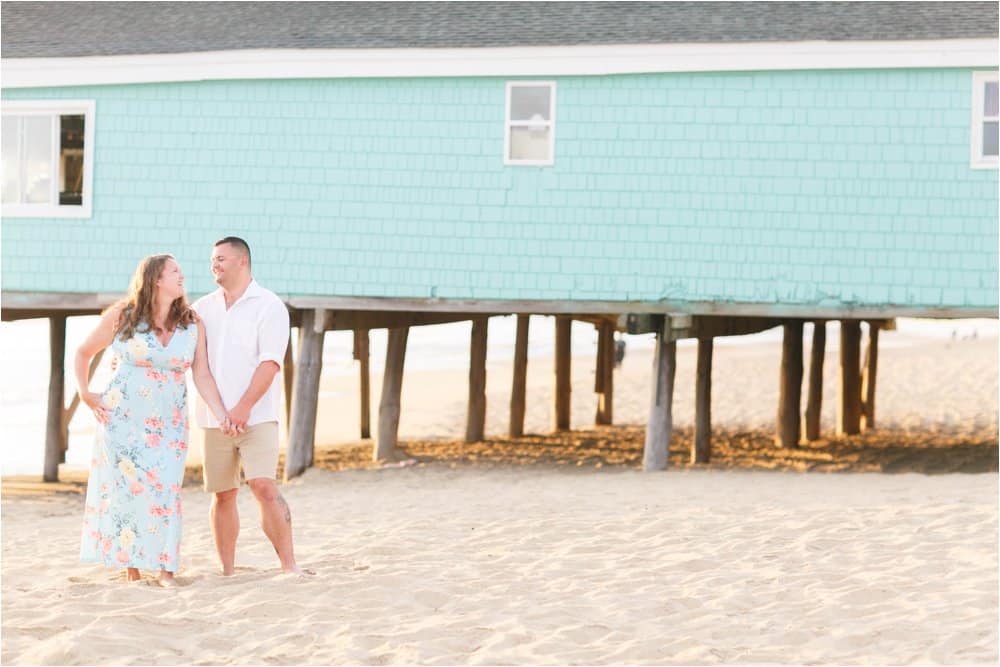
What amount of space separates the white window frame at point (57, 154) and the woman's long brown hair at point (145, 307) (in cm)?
809

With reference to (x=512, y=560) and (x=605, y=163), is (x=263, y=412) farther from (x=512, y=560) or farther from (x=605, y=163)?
(x=605, y=163)

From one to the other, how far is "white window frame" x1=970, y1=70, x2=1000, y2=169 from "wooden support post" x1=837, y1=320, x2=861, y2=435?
6.18 m

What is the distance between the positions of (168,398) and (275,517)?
0.88 m

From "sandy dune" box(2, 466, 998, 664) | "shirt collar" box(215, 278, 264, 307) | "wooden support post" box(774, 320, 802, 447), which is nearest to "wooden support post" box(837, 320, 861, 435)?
"wooden support post" box(774, 320, 802, 447)

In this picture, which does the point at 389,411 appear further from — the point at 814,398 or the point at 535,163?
the point at 814,398

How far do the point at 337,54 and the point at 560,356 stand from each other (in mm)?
8519

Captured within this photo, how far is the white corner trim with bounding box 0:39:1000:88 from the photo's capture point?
44.4 feet

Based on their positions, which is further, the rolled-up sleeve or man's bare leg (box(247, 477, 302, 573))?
man's bare leg (box(247, 477, 302, 573))

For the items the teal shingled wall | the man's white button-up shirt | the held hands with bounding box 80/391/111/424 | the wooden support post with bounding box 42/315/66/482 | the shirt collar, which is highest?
the teal shingled wall

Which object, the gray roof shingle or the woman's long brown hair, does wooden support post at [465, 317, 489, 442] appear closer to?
the gray roof shingle

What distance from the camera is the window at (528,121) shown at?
14.2 meters

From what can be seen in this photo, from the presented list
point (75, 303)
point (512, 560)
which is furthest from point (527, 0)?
point (512, 560)

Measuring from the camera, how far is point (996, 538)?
28.1ft

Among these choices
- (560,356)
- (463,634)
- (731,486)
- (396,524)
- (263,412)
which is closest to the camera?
(463,634)
